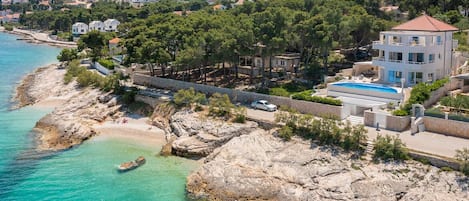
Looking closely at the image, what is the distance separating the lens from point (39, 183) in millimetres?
34438

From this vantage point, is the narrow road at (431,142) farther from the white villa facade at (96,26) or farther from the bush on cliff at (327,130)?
the white villa facade at (96,26)

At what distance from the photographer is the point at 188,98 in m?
44.9

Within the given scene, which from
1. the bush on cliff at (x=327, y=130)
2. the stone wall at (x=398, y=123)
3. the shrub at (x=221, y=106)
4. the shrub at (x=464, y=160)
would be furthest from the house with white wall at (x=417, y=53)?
the shrub at (x=221, y=106)

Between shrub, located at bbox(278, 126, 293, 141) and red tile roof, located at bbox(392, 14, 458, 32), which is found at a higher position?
red tile roof, located at bbox(392, 14, 458, 32)

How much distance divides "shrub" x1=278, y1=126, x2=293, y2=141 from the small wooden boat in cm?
1025

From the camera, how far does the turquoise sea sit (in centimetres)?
3272

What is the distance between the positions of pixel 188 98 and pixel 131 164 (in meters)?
10.1

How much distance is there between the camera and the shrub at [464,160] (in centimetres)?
2952

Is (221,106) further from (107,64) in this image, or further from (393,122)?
(107,64)

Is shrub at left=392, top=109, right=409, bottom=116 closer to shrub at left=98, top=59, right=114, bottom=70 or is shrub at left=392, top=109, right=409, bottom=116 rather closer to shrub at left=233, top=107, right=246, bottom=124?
shrub at left=233, top=107, right=246, bottom=124

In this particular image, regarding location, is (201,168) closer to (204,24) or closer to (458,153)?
(458,153)

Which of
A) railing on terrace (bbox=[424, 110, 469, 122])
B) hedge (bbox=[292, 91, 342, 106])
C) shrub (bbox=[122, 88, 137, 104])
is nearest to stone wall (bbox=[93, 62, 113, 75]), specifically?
shrub (bbox=[122, 88, 137, 104])

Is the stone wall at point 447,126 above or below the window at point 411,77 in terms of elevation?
below

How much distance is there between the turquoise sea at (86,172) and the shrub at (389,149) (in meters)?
12.6
